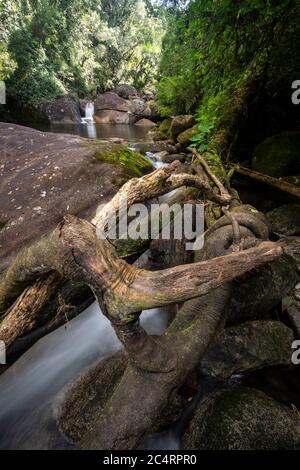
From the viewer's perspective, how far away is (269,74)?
5.31m

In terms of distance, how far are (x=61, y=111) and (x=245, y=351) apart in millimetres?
23147

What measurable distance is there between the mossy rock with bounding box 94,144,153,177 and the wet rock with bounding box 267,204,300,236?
2.57m

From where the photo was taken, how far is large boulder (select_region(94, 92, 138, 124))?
85.1 ft

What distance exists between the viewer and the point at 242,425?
2.20 m

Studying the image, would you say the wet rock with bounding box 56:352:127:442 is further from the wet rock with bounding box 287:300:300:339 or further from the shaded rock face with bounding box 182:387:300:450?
the wet rock with bounding box 287:300:300:339

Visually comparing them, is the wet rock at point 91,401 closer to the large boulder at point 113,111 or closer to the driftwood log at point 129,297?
the driftwood log at point 129,297

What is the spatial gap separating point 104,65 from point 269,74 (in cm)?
3054

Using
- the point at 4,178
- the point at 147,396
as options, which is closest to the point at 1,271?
the point at 4,178

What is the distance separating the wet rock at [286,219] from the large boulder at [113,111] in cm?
2361

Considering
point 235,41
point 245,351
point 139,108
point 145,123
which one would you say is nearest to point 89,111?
point 139,108

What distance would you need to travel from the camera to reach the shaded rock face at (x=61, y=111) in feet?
67.5

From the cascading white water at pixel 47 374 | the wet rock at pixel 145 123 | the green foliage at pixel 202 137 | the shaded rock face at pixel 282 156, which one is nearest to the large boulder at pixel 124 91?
the wet rock at pixel 145 123

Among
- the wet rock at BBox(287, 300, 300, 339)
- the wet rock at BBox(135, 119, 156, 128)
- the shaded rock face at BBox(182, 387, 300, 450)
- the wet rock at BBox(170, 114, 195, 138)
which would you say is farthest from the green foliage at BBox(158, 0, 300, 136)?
the wet rock at BBox(135, 119, 156, 128)
